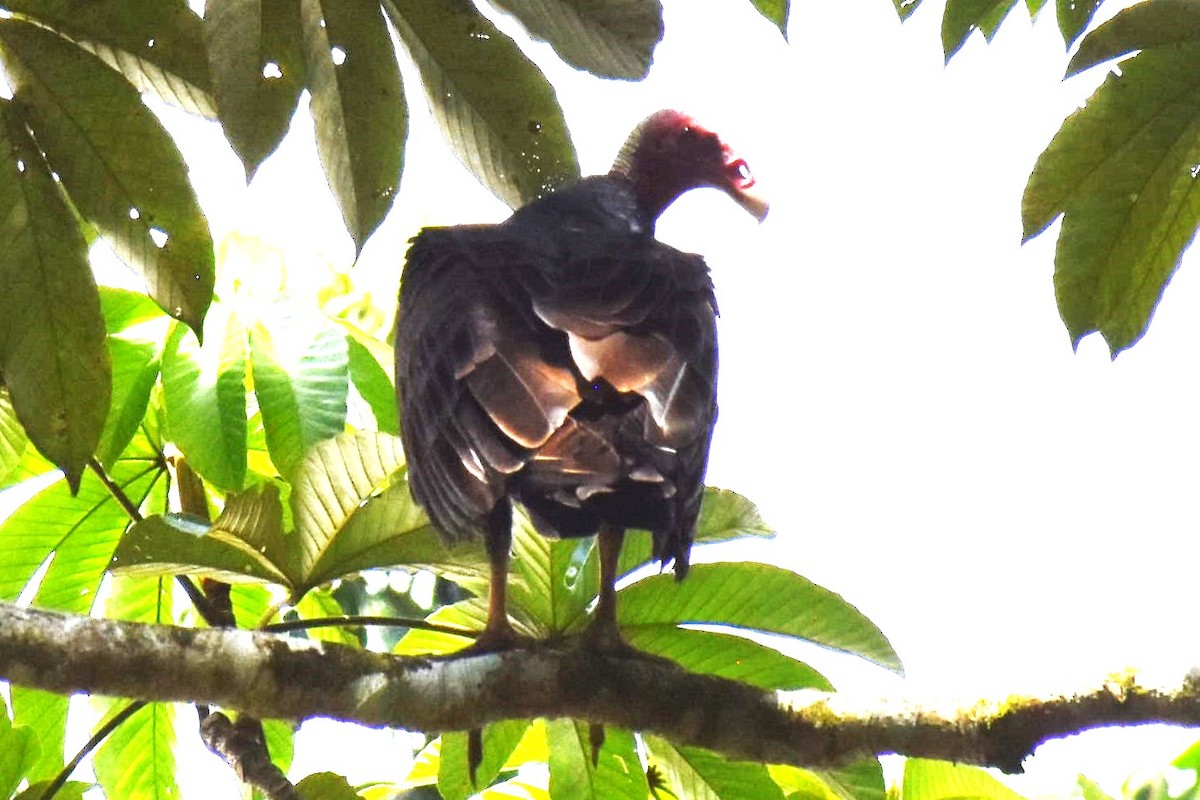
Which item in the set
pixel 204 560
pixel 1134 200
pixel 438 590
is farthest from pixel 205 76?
pixel 438 590

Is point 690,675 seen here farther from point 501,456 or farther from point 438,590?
point 438,590

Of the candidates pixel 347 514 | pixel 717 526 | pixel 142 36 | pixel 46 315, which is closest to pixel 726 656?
pixel 717 526

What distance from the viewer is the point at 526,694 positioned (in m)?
2.97

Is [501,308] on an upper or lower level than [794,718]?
upper

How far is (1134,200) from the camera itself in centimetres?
341

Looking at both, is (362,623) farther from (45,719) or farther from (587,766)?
(45,719)

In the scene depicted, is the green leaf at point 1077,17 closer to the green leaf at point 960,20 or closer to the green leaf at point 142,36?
the green leaf at point 960,20

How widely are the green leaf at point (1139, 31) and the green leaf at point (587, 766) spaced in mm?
1794

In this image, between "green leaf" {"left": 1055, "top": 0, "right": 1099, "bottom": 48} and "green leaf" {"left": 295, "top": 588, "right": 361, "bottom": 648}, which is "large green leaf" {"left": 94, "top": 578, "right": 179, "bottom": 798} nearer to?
"green leaf" {"left": 295, "top": 588, "right": 361, "bottom": 648}

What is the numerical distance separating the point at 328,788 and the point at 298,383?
0.93 meters

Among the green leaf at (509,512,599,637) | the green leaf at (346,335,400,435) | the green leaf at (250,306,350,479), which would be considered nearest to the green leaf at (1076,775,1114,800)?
the green leaf at (509,512,599,637)

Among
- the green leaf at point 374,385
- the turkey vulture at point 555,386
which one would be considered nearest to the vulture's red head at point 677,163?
the turkey vulture at point 555,386

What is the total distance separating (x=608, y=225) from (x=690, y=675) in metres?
1.82

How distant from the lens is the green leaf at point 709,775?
3.34m
